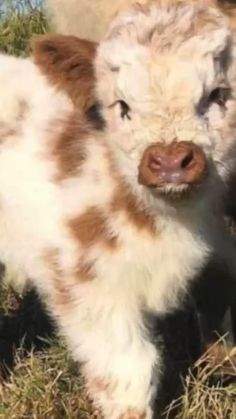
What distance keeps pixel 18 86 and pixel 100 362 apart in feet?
4.03

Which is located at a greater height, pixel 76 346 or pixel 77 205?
pixel 77 205

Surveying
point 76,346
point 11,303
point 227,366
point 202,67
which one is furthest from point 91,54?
point 11,303

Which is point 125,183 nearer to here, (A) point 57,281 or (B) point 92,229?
(B) point 92,229

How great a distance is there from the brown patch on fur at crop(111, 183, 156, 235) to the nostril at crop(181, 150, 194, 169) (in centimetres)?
57

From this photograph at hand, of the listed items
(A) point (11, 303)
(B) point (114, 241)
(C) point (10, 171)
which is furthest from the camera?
(A) point (11, 303)

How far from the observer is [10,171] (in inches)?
220

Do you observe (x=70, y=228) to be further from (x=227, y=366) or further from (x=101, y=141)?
(x=227, y=366)

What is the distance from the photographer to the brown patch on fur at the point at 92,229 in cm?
518

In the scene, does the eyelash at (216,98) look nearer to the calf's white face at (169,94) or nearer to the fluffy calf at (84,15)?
the calf's white face at (169,94)

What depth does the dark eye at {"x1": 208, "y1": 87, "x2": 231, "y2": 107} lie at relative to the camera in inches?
192

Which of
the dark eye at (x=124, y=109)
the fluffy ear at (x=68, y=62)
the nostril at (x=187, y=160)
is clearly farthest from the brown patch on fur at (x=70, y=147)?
the nostril at (x=187, y=160)

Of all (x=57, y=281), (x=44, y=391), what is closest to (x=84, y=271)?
(x=57, y=281)

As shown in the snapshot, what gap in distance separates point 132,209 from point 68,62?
21.9 inches

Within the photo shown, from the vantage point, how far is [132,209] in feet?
17.0
